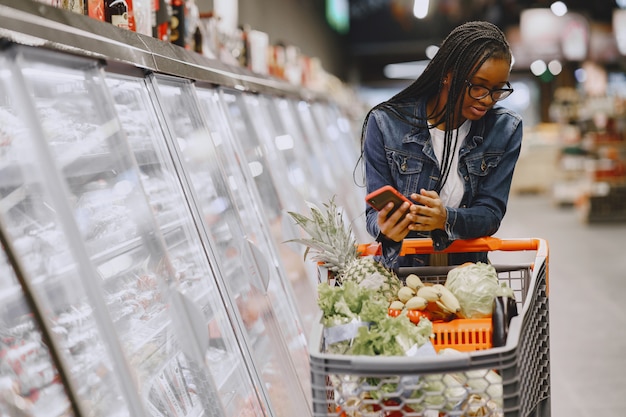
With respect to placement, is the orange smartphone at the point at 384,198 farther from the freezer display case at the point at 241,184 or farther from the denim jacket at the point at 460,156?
the freezer display case at the point at 241,184

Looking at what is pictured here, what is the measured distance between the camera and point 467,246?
2.19m

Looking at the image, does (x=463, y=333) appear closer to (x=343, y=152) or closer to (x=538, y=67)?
(x=343, y=152)

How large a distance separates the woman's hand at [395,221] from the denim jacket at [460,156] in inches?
11.3

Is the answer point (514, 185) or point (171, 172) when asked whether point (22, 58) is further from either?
point (514, 185)

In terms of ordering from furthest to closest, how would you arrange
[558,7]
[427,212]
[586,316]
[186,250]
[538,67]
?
[538,67] < [558,7] < [586,316] < [186,250] < [427,212]

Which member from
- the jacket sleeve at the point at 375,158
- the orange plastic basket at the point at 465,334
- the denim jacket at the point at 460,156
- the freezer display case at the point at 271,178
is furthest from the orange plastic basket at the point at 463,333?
the freezer display case at the point at 271,178

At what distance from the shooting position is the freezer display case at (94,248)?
1744 millimetres

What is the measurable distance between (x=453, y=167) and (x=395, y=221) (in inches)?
19.9

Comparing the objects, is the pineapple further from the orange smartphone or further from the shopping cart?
the shopping cart

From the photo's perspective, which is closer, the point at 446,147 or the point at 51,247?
the point at 51,247

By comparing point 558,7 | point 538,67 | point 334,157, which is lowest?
point 538,67

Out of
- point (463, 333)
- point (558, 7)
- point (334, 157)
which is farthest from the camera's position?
point (558, 7)

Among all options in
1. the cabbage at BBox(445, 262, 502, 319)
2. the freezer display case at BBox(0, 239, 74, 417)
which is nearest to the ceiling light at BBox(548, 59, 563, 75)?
the cabbage at BBox(445, 262, 502, 319)

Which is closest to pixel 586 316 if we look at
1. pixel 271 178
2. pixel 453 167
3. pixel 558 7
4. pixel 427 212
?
pixel 271 178
